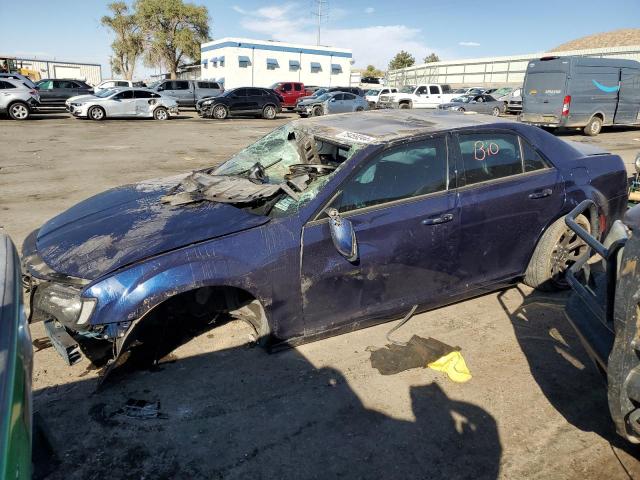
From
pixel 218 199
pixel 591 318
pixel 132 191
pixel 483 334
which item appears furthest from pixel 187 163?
pixel 591 318

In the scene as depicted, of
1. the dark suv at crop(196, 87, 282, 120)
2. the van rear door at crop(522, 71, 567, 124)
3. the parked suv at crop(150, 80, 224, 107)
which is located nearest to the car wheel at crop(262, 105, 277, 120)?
the dark suv at crop(196, 87, 282, 120)

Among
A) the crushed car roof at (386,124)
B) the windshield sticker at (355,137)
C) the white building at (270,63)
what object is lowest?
the windshield sticker at (355,137)

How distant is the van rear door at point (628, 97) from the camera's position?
17.9 meters

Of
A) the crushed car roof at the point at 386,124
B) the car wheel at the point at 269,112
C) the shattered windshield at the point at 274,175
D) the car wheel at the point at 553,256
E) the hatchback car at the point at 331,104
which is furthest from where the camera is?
the car wheel at the point at 269,112

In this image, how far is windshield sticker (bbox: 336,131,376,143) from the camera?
3.45m

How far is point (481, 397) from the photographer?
9.82 ft

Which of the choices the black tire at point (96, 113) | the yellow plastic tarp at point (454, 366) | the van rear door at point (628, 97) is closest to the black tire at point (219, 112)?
the black tire at point (96, 113)

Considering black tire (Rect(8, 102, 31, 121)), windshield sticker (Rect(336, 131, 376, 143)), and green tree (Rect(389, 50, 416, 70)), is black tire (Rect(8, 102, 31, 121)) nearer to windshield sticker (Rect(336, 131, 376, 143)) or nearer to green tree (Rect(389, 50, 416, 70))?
windshield sticker (Rect(336, 131, 376, 143))

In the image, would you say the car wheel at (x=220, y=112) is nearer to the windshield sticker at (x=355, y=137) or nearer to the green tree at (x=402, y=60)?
the windshield sticker at (x=355, y=137)

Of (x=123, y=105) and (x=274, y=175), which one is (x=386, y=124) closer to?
(x=274, y=175)

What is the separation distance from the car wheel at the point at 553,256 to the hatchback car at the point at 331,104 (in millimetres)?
21384

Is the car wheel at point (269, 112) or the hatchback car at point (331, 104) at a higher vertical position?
the hatchback car at point (331, 104)

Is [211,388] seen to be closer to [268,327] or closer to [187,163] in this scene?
[268,327]

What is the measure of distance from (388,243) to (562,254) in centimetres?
194
